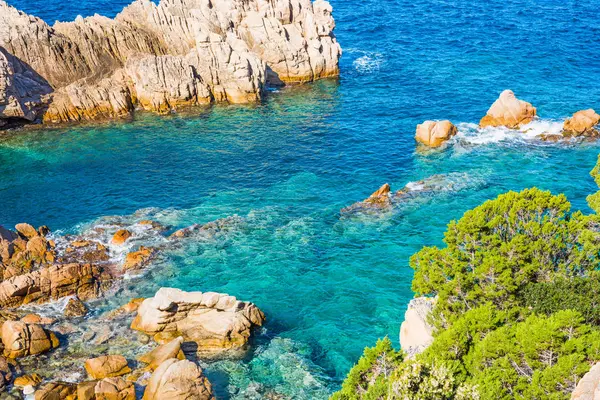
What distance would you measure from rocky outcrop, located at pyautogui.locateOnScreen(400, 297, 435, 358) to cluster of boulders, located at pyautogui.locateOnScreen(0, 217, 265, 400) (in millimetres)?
13585

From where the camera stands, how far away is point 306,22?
328 ft

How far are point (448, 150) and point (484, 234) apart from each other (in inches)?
1584

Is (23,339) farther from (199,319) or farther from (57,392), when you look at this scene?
(199,319)

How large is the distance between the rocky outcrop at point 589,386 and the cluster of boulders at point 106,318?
24.6m

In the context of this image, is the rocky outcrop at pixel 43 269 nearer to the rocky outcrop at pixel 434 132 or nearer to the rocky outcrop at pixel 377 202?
the rocky outcrop at pixel 377 202

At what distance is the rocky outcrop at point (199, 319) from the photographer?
49.2 m

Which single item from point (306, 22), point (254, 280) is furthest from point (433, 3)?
point (254, 280)

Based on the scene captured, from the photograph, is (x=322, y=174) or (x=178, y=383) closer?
(x=178, y=383)

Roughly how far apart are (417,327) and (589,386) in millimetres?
16013

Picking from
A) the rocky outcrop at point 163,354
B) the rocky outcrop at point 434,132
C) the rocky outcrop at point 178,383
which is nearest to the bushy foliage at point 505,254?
the rocky outcrop at point 178,383

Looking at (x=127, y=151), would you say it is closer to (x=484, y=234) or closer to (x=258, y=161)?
(x=258, y=161)

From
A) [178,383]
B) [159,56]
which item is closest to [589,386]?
[178,383]

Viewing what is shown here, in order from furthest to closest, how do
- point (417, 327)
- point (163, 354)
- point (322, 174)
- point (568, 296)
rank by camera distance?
point (322, 174), point (163, 354), point (417, 327), point (568, 296)

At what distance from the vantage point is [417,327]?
4184cm
